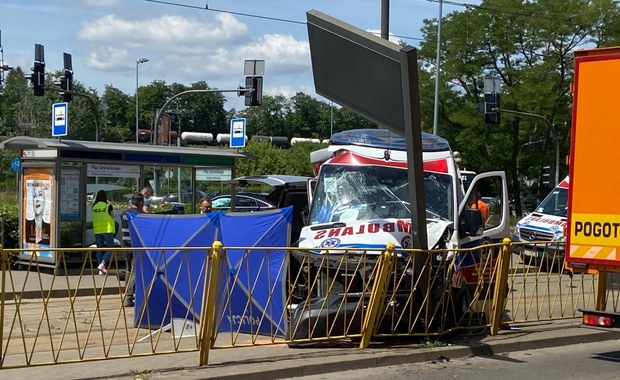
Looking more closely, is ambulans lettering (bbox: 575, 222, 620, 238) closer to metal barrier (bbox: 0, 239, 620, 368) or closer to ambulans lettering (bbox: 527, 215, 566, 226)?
metal barrier (bbox: 0, 239, 620, 368)

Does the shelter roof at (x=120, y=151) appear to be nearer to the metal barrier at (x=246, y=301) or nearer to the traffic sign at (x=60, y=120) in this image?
the traffic sign at (x=60, y=120)

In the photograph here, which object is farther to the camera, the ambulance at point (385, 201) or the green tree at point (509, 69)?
the green tree at point (509, 69)

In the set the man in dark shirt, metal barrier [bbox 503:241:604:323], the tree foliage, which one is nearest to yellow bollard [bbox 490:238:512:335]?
metal barrier [bbox 503:241:604:323]

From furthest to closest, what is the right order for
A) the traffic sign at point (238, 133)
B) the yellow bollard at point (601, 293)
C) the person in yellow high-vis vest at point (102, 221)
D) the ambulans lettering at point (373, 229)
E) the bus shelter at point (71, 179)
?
the traffic sign at point (238, 133) < the bus shelter at point (71, 179) < the person in yellow high-vis vest at point (102, 221) < the yellow bollard at point (601, 293) < the ambulans lettering at point (373, 229)

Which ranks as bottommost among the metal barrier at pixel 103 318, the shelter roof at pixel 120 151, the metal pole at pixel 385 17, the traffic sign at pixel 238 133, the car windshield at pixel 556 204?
the metal barrier at pixel 103 318

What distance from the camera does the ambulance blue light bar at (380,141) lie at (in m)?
11.9

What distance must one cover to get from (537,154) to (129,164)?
90.6 ft

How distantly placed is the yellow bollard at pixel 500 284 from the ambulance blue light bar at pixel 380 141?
206 centimetres

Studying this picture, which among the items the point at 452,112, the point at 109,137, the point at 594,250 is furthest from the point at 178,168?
the point at 109,137

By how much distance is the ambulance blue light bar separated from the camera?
11922 millimetres

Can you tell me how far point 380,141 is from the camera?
1203cm

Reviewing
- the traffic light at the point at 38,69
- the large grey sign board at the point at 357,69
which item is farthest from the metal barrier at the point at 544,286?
the traffic light at the point at 38,69

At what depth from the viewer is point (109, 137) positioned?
8638 centimetres

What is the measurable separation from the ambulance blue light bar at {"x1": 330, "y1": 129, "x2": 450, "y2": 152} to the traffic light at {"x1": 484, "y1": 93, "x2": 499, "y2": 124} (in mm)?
18928
